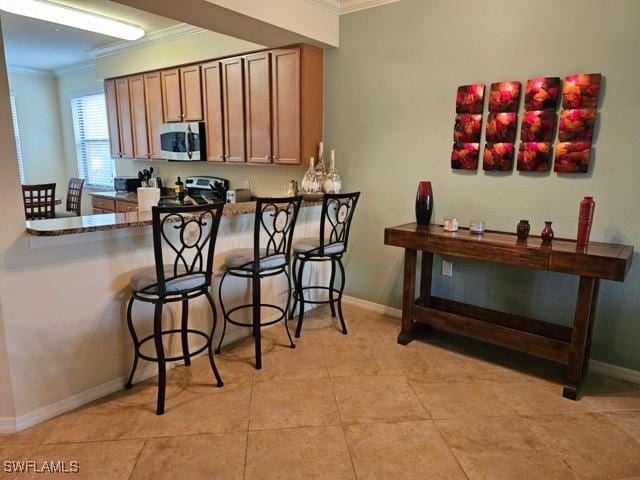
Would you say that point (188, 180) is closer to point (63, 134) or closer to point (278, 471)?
point (63, 134)

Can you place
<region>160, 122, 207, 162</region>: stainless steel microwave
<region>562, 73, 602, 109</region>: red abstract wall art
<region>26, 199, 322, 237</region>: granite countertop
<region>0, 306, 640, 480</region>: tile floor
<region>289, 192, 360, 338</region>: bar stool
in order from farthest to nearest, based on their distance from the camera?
<region>160, 122, 207, 162</region>: stainless steel microwave
<region>289, 192, 360, 338</region>: bar stool
<region>562, 73, 602, 109</region>: red abstract wall art
<region>26, 199, 322, 237</region>: granite countertop
<region>0, 306, 640, 480</region>: tile floor

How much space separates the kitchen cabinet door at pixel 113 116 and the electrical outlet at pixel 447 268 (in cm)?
443

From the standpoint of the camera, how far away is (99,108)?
6027 mm

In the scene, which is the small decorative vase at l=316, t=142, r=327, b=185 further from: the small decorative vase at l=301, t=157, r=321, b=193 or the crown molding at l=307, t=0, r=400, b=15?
the crown molding at l=307, t=0, r=400, b=15

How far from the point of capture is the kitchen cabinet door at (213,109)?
404 centimetres

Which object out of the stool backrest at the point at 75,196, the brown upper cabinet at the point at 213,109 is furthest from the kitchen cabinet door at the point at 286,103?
the stool backrest at the point at 75,196

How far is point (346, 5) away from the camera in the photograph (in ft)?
11.2

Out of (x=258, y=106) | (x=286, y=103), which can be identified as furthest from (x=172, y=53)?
(x=286, y=103)

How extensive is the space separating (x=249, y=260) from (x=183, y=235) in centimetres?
49

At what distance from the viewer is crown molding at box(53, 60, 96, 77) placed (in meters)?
5.90

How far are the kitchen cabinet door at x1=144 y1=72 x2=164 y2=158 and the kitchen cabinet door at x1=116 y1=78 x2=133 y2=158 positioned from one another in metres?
0.41

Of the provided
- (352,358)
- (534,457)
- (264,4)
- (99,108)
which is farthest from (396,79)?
(99,108)

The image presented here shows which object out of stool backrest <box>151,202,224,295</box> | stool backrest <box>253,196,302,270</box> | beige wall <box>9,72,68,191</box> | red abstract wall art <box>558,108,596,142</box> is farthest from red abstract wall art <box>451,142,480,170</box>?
beige wall <box>9,72,68,191</box>

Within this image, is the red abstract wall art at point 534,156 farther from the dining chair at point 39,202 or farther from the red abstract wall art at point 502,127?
the dining chair at point 39,202
